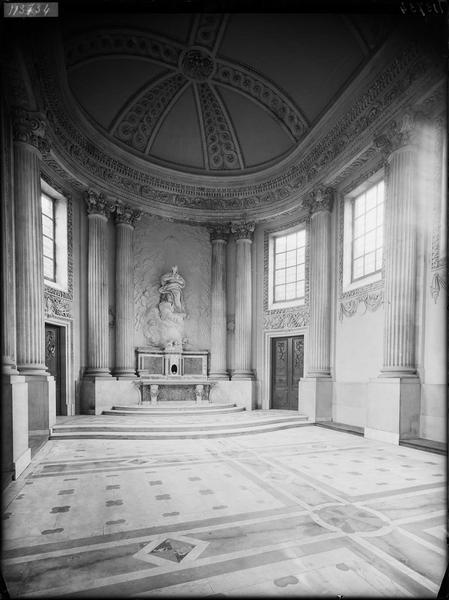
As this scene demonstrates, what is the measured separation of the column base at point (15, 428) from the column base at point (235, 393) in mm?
6763

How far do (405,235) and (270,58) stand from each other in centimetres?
556

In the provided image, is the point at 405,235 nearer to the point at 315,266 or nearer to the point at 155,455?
the point at 315,266

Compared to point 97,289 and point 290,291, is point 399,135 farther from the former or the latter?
point 97,289

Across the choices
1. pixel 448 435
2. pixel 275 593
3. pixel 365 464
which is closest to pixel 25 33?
pixel 448 435

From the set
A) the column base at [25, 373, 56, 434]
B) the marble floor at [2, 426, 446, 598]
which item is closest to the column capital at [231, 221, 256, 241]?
the column base at [25, 373, 56, 434]

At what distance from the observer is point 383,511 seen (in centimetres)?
330

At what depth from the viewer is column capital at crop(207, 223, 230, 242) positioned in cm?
1208

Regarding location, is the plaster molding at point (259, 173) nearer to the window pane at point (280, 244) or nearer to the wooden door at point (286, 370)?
the window pane at point (280, 244)

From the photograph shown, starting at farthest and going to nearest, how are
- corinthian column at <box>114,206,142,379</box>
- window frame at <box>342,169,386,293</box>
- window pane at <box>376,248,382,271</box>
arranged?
corinthian column at <box>114,206,142,379</box> → window frame at <box>342,169,386,293</box> → window pane at <box>376,248,382,271</box>

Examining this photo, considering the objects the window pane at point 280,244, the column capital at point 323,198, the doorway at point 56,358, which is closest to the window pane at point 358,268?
the column capital at point 323,198

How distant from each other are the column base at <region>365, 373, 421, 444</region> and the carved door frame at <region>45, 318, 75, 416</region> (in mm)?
7354

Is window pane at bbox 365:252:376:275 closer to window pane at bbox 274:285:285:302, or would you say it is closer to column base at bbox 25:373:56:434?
window pane at bbox 274:285:285:302

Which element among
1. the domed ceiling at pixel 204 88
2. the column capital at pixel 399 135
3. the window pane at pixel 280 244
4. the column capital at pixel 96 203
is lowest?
the window pane at pixel 280 244

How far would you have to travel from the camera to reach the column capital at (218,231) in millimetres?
12078
